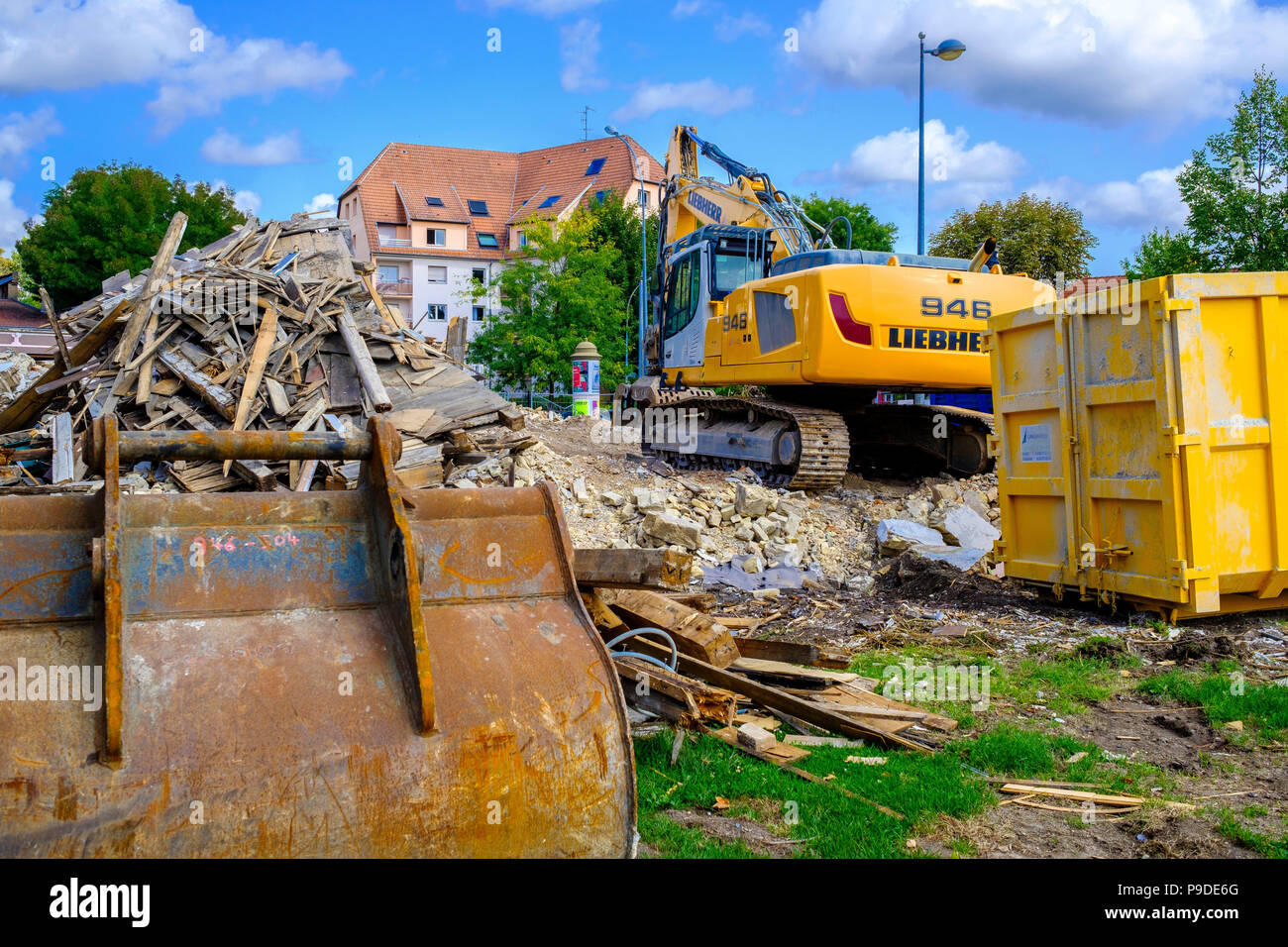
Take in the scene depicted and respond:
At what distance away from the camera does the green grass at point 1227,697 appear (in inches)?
191

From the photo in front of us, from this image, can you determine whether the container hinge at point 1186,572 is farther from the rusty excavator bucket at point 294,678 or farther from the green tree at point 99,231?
the green tree at point 99,231

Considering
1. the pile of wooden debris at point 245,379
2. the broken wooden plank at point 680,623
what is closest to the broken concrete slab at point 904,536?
the pile of wooden debris at point 245,379

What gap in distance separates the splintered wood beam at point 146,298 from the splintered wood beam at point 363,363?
85.9 inches

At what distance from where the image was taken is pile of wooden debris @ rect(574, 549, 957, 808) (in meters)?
4.17

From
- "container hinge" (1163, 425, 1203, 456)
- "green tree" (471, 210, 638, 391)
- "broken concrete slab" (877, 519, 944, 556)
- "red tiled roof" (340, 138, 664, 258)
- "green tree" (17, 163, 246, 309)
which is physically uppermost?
"red tiled roof" (340, 138, 664, 258)

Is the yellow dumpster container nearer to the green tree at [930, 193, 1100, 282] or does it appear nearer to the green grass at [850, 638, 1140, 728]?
the green grass at [850, 638, 1140, 728]

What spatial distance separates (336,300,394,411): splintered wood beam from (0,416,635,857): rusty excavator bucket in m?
8.27

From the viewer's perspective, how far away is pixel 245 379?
36.6ft

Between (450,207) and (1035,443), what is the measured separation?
49.3 m

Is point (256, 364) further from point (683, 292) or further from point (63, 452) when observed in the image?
point (683, 292)

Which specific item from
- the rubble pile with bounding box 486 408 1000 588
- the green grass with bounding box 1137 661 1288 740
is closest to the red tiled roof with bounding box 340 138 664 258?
the rubble pile with bounding box 486 408 1000 588

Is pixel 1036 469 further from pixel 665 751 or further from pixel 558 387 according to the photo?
pixel 558 387

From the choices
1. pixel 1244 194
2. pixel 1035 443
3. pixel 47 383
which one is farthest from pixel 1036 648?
pixel 1244 194
